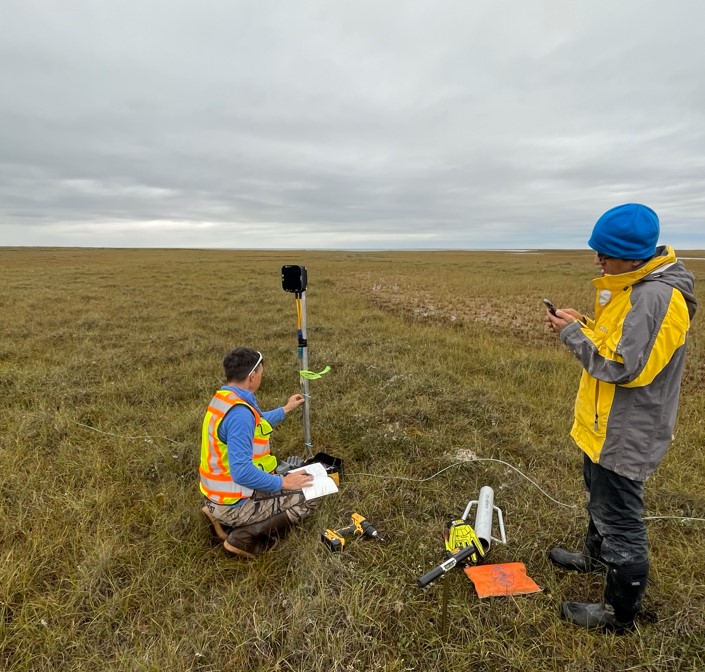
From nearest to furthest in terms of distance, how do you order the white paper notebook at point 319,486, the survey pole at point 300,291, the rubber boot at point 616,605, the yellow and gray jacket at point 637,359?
the yellow and gray jacket at point 637,359
the rubber boot at point 616,605
the white paper notebook at point 319,486
the survey pole at point 300,291

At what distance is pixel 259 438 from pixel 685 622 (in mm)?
3124

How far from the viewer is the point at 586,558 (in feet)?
9.45

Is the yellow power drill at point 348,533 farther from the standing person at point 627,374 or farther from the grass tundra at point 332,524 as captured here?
the standing person at point 627,374

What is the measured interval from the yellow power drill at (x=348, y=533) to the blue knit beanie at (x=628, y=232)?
2.54 metres

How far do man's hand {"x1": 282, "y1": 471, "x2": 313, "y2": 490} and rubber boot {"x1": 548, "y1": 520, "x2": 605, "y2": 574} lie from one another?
197cm

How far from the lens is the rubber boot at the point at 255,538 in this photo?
3.11 metres

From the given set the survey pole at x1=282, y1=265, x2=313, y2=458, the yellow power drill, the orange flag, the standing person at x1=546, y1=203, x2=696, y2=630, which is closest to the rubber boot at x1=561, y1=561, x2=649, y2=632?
the standing person at x1=546, y1=203, x2=696, y2=630

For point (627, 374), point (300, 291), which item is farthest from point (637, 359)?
point (300, 291)

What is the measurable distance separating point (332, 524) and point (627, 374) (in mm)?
2505

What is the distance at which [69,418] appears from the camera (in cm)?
518

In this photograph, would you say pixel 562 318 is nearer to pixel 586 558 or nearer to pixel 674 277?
pixel 674 277

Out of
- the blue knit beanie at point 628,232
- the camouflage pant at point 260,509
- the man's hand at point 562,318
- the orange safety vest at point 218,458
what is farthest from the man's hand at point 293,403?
the blue knit beanie at point 628,232

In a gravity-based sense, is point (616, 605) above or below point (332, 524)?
above

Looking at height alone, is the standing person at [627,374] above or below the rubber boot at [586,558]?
above
